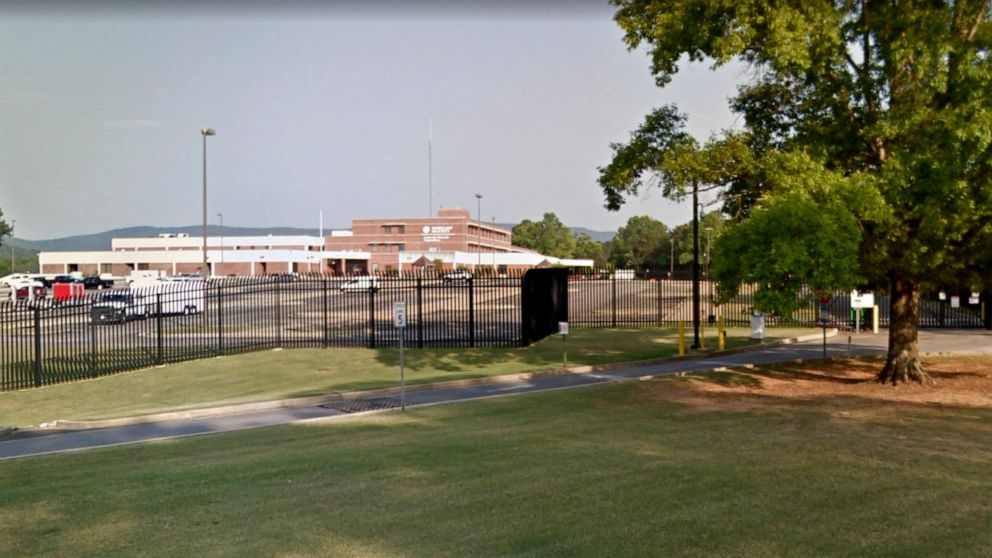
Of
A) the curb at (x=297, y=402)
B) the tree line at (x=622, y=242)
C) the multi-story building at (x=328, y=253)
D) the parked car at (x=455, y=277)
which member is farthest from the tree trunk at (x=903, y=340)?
the tree line at (x=622, y=242)

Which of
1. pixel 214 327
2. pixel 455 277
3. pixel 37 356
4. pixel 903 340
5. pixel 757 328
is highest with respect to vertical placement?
pixel 455 277

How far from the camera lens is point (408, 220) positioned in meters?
119

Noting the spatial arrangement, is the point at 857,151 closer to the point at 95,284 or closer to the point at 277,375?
the point at 277,375

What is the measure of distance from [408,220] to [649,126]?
331 ft

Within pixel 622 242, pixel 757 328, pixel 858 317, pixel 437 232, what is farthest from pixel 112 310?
pixel 622 242

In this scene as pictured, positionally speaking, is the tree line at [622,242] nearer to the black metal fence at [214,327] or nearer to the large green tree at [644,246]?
the large green tree at [644,246]

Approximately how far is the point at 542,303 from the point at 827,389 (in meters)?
13.2

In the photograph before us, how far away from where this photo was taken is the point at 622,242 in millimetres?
153000

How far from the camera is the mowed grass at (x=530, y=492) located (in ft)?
21.2

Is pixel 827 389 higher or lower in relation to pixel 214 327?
lower

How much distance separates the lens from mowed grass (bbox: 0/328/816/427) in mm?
17188

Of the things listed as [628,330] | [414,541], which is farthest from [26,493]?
[628,330]

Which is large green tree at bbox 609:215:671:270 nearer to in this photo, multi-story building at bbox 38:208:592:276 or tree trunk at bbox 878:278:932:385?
multi-story building at bbox 38:208:592:276

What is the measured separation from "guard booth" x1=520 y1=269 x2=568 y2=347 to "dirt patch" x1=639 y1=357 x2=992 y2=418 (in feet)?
Result: 26.8
